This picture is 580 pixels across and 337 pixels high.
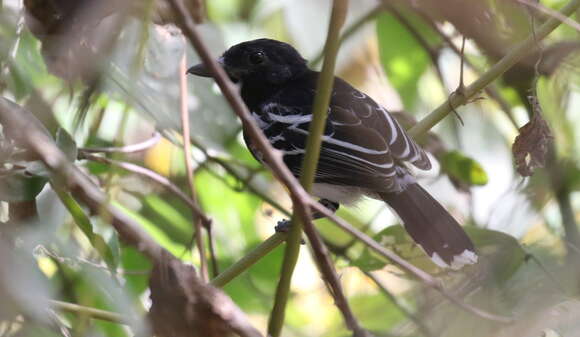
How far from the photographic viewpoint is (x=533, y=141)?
216 centimetres

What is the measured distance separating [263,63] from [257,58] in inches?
1.6

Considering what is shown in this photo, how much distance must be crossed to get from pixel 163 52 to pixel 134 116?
0.51 metres

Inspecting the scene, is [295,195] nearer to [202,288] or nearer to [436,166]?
[202,288]

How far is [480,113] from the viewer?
359 cm

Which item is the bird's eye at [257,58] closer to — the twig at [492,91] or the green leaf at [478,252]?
the twig at [492,91]

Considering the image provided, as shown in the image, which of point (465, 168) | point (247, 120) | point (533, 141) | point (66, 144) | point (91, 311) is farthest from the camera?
point (465, 168)

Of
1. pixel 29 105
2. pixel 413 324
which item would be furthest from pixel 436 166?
pixel 29 105

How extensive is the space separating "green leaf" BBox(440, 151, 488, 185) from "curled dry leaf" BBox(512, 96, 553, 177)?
67cm

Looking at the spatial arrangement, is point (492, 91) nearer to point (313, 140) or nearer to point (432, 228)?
point (432, 228)

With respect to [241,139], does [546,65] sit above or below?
above

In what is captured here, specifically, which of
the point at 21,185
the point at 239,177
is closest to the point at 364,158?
the point at 239,177

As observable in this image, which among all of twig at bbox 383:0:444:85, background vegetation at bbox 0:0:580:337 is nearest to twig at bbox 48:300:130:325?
background vegetation at bbox 0:0:580:337

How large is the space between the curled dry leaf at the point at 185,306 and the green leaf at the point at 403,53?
2.08m

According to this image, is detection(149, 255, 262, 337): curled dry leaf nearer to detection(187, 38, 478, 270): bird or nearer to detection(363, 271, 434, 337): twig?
detection(363, 271, 434, 337): twig
